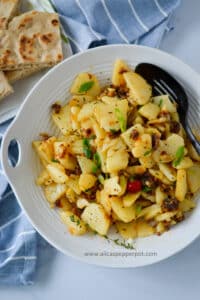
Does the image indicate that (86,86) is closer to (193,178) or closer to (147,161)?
(147,161)

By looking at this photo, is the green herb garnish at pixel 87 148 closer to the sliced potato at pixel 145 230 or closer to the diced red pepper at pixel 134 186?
the diced red pepper at pixel 134 186

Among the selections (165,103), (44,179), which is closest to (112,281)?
(44,179)

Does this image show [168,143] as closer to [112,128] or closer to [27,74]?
[112,128]

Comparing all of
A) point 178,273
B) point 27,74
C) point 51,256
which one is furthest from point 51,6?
point 178,273

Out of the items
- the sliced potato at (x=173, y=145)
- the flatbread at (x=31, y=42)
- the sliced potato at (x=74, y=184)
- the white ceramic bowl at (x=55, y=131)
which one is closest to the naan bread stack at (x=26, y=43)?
the flatbread at (x=31, y=42)

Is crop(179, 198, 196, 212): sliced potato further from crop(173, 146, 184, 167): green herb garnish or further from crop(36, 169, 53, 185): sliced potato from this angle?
crop(36, 169, 53, 185): sliced potato

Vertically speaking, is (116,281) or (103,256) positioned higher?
(103,256)
